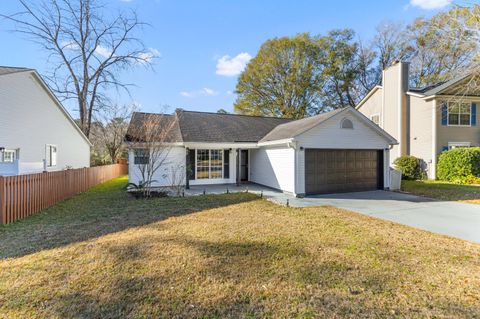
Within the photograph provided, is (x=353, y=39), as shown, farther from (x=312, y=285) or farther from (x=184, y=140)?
(x=312, y=285)

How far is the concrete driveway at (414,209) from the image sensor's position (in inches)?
251

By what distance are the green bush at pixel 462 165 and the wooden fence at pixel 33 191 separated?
20712 millimetres

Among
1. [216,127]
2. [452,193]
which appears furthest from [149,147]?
[452,193]

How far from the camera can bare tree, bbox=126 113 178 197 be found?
11266 millimetres

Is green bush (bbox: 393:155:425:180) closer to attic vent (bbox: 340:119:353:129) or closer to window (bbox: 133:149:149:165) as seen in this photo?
attic vent (bbox: 340:119:353:129)

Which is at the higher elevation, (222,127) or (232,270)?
(222,127)

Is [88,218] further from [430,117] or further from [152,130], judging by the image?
[430,117]

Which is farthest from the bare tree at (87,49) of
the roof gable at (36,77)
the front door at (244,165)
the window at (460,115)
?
the window at (460,115)

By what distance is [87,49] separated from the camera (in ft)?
72.5

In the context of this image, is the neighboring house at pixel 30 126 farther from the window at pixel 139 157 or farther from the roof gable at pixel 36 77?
the window at pixel 139 157

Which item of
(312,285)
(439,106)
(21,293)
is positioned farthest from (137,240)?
(439,106)

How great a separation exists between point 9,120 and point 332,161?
49.8ft

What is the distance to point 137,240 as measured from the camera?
17.2 feet

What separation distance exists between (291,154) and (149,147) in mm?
6611
